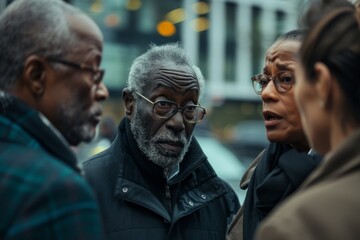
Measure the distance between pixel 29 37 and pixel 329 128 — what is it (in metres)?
1.06

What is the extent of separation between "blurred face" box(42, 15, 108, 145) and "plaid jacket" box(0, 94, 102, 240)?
13cm

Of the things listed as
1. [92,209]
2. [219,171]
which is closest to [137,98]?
[92,209]

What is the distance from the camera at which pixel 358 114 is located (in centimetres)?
214

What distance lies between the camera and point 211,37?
169ft

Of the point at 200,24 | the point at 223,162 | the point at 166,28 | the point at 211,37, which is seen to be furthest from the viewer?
the point at 211,37

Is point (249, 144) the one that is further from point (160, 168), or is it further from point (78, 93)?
point (78, 93)

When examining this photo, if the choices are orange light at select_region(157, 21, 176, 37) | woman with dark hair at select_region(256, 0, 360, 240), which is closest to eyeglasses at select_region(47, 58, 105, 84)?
woman with dark hair at select_region(256, 0, 360, 240)

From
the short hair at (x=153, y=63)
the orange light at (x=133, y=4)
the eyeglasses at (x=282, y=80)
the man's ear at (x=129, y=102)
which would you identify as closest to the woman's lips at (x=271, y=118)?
the eyeglasses at (x=282, y=80)

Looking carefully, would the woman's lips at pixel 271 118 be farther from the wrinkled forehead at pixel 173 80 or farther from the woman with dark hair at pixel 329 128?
the woman with dark hair at pixel 329 128

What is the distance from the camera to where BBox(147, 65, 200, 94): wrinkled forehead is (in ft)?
13.5

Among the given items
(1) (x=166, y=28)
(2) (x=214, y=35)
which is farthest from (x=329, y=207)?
(2) (x=214, y=35)

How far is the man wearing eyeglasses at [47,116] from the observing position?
2.20 m

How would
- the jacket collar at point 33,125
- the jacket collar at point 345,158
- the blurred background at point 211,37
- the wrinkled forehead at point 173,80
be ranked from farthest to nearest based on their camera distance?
the blurred background at point 211,37 < the wrinkled forehead at point 173,80 < the jacket collar at point 33,125 < the jacket collar at point 345,158

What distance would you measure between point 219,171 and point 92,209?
25.2 ft
